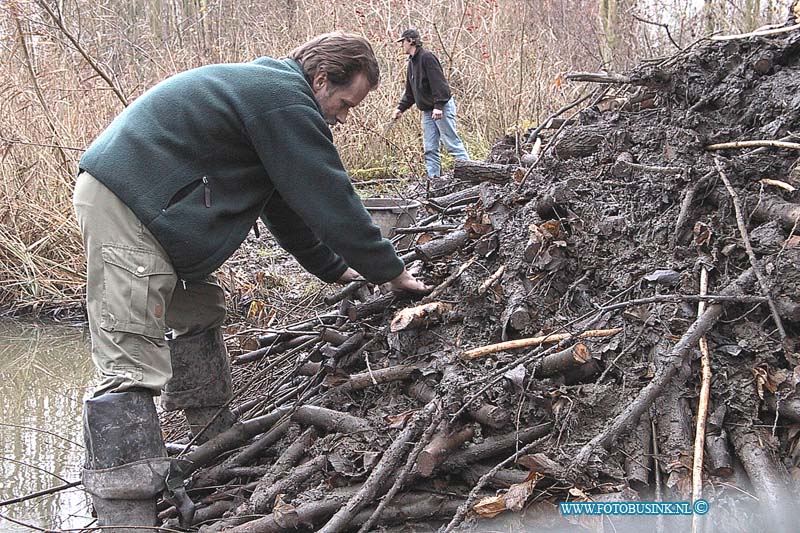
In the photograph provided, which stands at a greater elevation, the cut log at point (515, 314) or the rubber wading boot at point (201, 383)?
the cut log at point (515, 314)

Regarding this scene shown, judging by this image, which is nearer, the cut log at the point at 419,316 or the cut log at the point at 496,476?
the cut log at the point at 496,476

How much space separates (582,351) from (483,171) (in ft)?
5.27

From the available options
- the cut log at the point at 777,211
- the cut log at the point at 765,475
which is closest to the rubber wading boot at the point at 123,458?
the cut log at the point at 765,475

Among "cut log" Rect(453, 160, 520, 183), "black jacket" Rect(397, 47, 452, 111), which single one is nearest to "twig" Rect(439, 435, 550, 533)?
"cut log" Rect(453, 160, 520, 183)

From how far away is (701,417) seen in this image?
2246mm

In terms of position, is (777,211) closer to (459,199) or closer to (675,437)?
(675,437)

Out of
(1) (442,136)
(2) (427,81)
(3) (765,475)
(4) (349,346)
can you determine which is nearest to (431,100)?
(2) (427,81)

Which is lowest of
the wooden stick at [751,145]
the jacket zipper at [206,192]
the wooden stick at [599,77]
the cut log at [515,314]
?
the cut log at [515,314]

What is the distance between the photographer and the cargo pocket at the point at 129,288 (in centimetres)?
256

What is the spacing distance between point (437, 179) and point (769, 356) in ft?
9.67

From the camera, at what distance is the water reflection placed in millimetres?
3564

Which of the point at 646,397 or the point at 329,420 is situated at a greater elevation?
the point at 646,397

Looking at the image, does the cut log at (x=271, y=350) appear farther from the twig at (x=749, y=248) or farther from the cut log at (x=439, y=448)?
the twig at (x=749, y=248)

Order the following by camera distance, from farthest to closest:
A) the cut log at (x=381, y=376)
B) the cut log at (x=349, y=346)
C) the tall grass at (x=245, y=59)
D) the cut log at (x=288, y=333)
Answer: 1. the tall grass at (x=245, y=59)
2. the cut log at (x=288, y=333)
3. the cut log at (x=349, y=346)
4. the cut log at (x=381, y=376)
